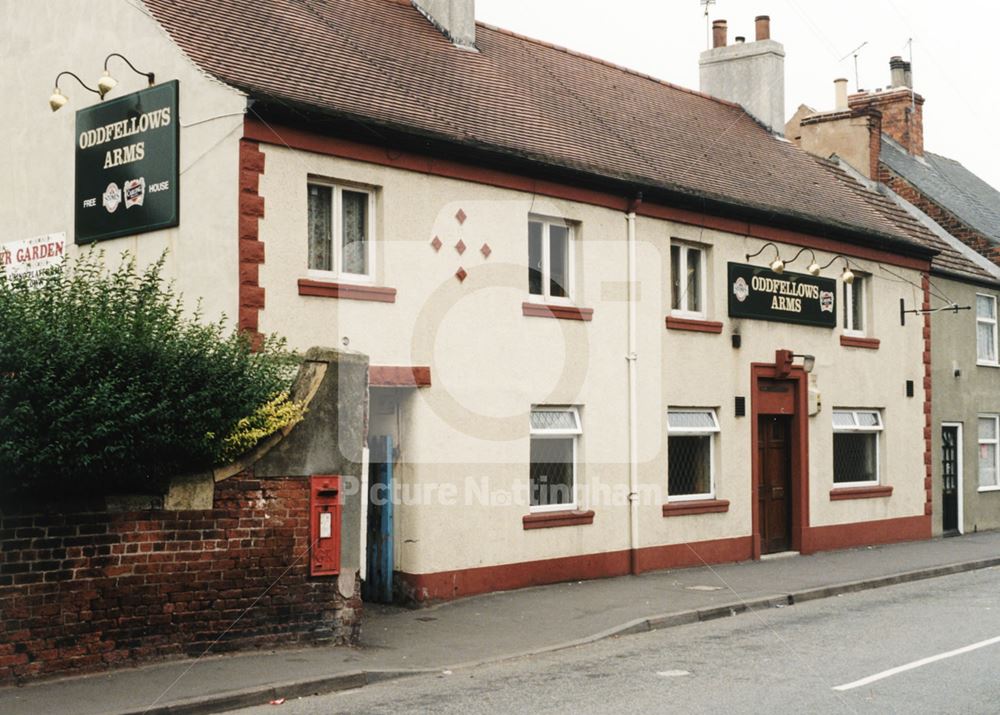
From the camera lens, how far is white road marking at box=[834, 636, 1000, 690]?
983 centimetres

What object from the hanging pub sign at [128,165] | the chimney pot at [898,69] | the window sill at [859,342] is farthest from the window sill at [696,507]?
the chimney pot at [898,69]

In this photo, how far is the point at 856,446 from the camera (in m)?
24.3

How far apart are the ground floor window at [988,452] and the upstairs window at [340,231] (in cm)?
1914

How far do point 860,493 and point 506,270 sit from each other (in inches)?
424

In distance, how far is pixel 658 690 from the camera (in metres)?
9.93

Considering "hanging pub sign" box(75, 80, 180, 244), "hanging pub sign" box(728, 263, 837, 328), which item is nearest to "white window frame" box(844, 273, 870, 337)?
"hanging pub sign" box(728, 263, 837, 328)

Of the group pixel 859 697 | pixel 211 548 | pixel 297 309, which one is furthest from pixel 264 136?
pixel 859 697

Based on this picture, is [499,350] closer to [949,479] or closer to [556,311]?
[556,311]

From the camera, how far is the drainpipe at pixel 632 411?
18453 millimetres

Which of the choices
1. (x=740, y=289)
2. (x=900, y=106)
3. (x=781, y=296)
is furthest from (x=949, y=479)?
(x=900, y=106)

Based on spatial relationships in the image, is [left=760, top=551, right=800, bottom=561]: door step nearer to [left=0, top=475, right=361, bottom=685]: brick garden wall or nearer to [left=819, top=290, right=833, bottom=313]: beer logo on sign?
[left=819, top=290, right=833, bottom=313]: beer logo on sign

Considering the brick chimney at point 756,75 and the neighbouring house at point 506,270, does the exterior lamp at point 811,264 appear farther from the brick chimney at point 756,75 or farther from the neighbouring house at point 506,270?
the brick chimney at point 756,75

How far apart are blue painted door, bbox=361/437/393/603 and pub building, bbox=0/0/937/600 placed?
6 centimetres

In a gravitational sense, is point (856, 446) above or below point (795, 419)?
below
